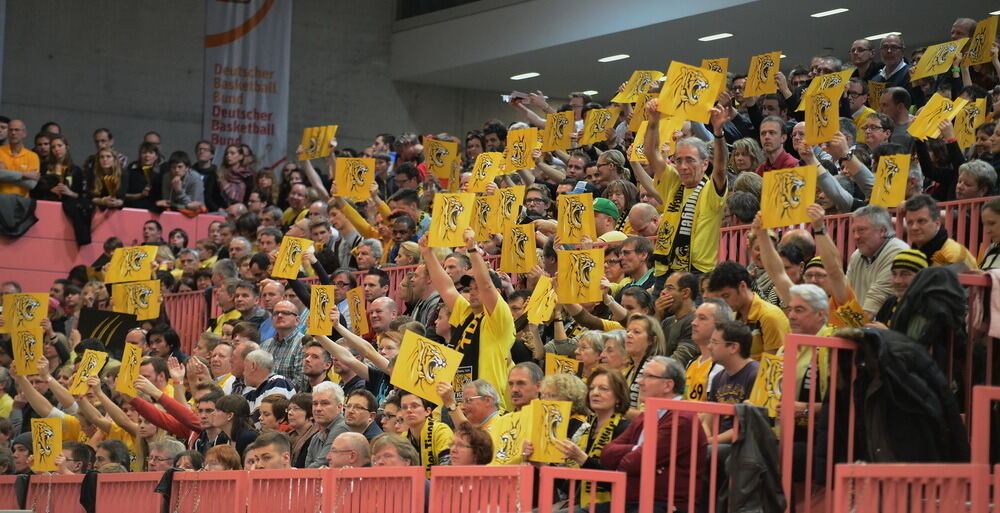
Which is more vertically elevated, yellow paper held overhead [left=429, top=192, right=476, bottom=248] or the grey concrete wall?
the grey concrete wall

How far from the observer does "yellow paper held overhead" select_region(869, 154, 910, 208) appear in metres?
7.37

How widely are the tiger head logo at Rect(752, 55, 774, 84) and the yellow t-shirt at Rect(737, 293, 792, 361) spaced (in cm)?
433

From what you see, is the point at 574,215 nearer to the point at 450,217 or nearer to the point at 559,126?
the point at 450,217

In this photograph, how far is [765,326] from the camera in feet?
22.8

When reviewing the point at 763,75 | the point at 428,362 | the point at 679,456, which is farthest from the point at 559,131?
the point at 679,456

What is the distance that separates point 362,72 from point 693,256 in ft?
46.0

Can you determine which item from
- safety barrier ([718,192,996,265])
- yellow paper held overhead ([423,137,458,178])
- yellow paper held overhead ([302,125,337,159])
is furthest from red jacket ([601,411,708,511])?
yellow paper held overhead ([423,137,458,178])

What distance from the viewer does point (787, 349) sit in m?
5.48

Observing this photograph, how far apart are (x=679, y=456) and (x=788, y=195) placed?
1585 millimetres

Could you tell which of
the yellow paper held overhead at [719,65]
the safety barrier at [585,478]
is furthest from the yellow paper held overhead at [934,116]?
the safety barrier at [585,478]

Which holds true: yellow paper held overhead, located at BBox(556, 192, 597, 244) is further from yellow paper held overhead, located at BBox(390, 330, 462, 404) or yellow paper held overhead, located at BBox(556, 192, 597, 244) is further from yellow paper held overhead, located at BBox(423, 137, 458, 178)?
yellow paper held overhead, located at BBox(423, 137, 458, 178)

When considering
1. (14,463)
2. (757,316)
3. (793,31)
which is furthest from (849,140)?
(793,31)

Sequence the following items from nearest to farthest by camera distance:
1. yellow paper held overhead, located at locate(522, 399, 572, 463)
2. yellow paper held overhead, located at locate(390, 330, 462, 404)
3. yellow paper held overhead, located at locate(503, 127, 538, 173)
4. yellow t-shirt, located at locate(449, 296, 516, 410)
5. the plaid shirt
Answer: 1. yellow paper held overhead, located at locate(522, 399, 572, 463)
2. yellow paper held overhead, located at locate(390, 330, 462, 404)
3. yellow t-shirt, located at locate(449, 296, 516, 410)
4. the plaid shirt
5. yellow paper held overhead, located at locate(503, 127, 538, 173)

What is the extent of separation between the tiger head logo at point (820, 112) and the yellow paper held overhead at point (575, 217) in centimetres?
141
